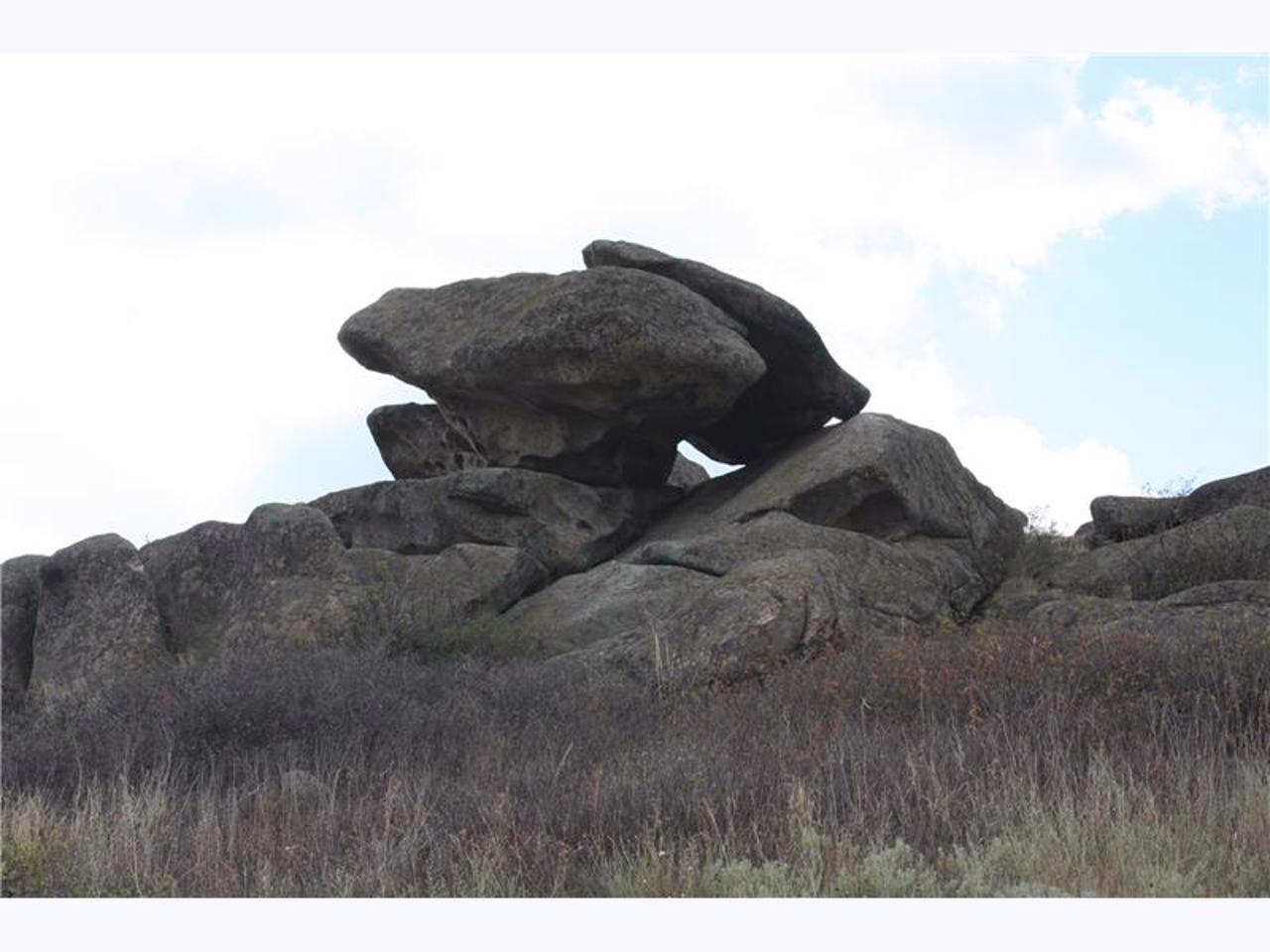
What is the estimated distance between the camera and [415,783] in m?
10.2

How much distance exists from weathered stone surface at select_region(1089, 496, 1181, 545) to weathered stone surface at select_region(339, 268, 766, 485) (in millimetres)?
6376

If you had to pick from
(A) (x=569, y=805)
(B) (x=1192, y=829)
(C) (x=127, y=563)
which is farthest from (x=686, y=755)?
(C) (x=127, y=563)

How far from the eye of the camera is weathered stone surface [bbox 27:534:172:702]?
16500mm

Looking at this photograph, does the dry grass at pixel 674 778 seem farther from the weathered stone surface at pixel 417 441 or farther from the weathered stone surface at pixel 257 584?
the weathered stone surface at pixel 417 441

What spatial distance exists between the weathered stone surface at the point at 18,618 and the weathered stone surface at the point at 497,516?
14.4 ft

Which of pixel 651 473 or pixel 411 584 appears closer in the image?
pixel 411 584

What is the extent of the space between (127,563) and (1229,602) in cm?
1255

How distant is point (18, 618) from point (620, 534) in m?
8.11

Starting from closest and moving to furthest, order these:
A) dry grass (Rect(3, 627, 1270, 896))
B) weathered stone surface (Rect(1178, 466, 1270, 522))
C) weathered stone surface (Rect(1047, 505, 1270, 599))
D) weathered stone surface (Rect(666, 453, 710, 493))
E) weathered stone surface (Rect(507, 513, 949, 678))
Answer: dry grass (Rect(3, 627, 1270, 896))
weathered stone surface (Rect(507, 513, 949, 678))
weathered stone surface (Rect(1047, 505, 1270, 599))
weathered stone surface (Rect(1178, 466, 1270, 522))
weathered stone surface (Rect(666, 453, 710, 493))

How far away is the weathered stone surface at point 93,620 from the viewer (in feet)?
54.1

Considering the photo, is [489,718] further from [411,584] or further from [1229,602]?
[1229,602]

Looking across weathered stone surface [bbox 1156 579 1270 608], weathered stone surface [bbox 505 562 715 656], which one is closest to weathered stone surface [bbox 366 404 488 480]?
weathered stone surface [bbox 505 562 715 656]

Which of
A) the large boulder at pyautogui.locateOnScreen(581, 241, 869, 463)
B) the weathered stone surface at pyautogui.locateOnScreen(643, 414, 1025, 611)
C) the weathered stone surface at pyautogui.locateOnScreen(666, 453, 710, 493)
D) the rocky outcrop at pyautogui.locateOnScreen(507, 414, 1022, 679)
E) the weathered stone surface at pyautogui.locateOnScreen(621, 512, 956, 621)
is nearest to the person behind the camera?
the rocky outcrop at pyautogui.locateOnScreen(507, 414, 1022, 679)

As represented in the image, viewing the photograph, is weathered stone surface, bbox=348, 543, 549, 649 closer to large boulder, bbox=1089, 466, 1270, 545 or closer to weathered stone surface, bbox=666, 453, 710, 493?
weathered stone surface, bbox=666, 453, 710, 493
